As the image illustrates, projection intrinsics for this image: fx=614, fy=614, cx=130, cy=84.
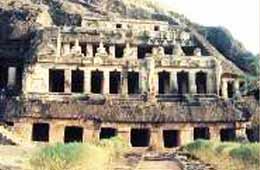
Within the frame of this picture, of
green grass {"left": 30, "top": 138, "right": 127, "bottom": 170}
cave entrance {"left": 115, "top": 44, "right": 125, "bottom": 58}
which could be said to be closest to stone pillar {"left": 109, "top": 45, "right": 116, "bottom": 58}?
cave entrance {"left": 115, "top": 44, "right": 125, "bottom": 58}

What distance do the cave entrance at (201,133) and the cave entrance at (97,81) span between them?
6997 mm

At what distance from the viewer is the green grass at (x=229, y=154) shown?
1958 centimetres

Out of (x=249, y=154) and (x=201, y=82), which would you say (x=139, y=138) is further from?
(x=249, y=154)

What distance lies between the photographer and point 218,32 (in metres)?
50.6

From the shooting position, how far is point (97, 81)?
42844 mm

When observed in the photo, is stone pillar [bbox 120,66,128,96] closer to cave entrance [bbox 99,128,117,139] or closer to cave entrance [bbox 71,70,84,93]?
cave entrance [bbox 71,70,84,93]

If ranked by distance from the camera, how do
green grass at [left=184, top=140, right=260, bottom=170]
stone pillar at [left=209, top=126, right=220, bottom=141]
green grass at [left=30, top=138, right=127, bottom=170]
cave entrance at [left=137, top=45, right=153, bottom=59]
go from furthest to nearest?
1. cave entrance at [left=137, top=45, right=153, bottom=59]
2. stone pillar at [left=209, top=126, right=220, bottom=141]
3. green grass at [left=184, top=140, right=260, bottom=170]
4. green grass at [left=30, top=138, right=127, bottom=170]

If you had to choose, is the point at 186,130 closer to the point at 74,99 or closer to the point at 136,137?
the point at 136,137

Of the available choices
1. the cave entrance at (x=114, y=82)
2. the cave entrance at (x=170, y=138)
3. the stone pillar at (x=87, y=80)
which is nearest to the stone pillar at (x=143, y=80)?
the cave entrance at (x=114, y=82)

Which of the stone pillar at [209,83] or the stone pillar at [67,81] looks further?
the stone pillar at [209,83]

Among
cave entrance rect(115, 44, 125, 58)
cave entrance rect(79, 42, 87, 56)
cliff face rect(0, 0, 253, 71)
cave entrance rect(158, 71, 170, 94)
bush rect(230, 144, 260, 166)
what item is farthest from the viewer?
cliff face rect(0, 0, 253, 71)

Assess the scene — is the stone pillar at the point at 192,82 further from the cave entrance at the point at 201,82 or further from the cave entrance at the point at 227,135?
the cave entrance at the point at 227,135

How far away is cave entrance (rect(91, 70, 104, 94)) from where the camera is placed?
41094 mm

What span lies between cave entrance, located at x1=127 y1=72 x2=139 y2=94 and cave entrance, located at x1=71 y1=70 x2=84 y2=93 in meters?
3.25
